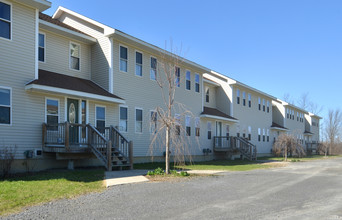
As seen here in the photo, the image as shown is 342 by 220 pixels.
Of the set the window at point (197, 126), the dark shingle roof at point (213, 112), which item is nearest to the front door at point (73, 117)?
the window at point (197, 126)

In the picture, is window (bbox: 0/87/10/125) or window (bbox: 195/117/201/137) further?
window (bbox: 195/117/201/137)

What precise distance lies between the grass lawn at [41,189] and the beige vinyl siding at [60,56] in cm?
665

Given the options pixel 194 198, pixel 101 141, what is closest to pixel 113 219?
pixel 194 198

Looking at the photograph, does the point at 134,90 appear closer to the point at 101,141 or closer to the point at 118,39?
the point at 118,39

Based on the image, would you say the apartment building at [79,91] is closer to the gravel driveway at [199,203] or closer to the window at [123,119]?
the window at [123,119]

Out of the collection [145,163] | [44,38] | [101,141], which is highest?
[44,38]

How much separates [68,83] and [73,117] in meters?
1.64

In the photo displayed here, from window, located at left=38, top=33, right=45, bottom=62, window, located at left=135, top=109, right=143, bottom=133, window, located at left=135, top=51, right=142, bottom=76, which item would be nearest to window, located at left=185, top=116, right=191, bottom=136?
window, located at left=135, top=109, right=143, bottom=133

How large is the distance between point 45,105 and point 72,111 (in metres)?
1.49

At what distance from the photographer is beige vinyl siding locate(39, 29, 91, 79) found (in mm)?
15891

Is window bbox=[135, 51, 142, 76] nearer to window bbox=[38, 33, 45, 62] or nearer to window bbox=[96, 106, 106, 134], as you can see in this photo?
window bbox=[96, 106, 106, 134]

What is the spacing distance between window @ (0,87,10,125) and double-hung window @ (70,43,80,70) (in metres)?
4.64

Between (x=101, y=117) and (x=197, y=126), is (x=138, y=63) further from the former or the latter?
(x=197, y=126)

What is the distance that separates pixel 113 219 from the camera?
21.2ft
